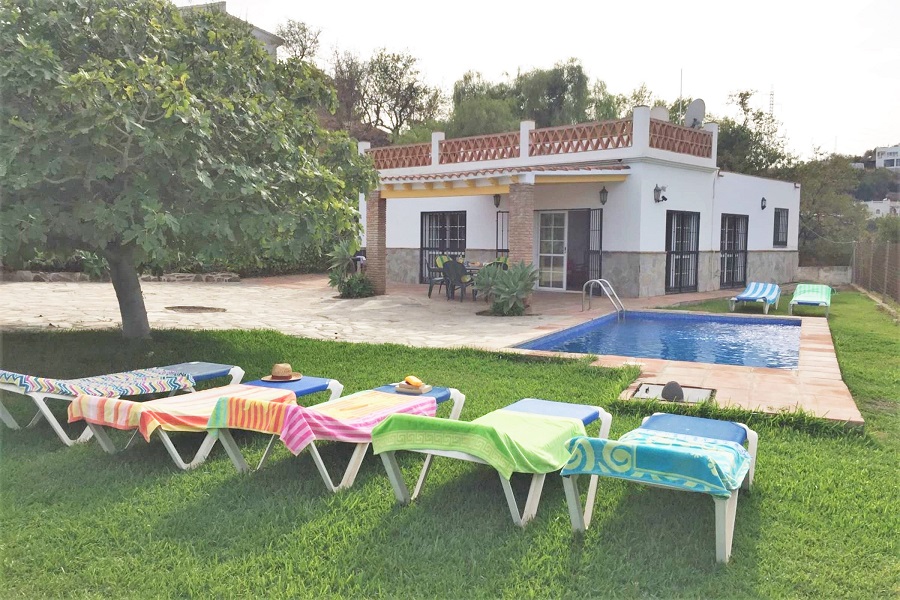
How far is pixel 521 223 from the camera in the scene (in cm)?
1466

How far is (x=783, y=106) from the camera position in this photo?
3027 cm

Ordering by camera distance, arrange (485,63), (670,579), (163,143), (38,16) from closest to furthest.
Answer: (670,579), (163,143), (38,16), (485,63)

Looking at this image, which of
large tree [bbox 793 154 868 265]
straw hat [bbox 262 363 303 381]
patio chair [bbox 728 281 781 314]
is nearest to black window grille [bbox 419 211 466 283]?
patio chair [bbox 728 281 781 314]

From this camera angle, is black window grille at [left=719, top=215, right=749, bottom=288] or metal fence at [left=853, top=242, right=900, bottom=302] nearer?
metal fence at [left=853, top=242, right=900, bottom=302]

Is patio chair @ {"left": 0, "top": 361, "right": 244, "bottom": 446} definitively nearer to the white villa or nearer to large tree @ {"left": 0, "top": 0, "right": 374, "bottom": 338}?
large tree @ {"left": 0, "top": 0, "right": 374, "bottom": 338}

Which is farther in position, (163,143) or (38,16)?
(38,16)

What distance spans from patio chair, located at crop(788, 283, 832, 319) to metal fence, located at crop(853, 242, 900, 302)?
1528 mm

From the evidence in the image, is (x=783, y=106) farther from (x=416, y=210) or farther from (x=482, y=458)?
(x=482, y=458)

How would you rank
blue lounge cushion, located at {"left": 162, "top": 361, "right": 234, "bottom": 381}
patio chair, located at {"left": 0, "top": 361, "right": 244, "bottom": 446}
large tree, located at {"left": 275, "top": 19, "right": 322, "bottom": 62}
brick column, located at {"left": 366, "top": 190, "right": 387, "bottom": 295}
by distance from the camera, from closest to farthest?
patio chair, located at {"left": 0, "top": 361, "right": 244, "bottom": 446} < blue lounge cushion, located at {"left": 162, "top": 361, "right": 234, "bottom": 381} < brick column, located at {"left": 366, "top": 190, "right": 387, "bottom": 295} < large tree, located at {"left": 275, "top": 19, "right": 322, "bottom": 62}

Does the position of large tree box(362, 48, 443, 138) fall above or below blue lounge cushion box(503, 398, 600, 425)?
above

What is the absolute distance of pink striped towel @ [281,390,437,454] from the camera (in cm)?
435

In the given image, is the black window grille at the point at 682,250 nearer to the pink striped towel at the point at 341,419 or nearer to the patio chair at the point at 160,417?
the pink striped towel at the point at 341,419

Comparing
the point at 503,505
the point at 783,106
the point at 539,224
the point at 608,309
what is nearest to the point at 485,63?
the point at 783,106

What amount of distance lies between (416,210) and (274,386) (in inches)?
598
